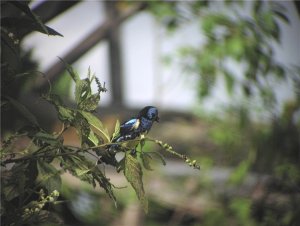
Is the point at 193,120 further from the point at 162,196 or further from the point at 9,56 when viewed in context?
the point at 9,56

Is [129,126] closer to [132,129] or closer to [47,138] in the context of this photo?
[132,129]

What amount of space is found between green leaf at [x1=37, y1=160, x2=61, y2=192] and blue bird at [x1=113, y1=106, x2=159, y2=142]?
0.10m

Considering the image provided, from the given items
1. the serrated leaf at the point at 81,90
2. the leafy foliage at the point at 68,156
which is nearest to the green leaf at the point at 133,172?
the leafy foliage at the point at 68,156

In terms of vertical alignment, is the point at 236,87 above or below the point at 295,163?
above

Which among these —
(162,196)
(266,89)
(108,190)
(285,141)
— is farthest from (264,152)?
(108,190)

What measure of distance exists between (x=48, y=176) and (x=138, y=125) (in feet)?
0.51

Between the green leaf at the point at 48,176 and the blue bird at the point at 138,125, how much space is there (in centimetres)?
10

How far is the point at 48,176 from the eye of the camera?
758mm

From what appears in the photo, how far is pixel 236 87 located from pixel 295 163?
0.47m

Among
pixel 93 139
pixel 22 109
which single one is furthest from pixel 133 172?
pixel 22 109

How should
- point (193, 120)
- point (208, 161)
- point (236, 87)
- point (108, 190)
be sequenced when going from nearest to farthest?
point (108, 190) < point (236, 87) < point (208, 161) < point (193, 120)

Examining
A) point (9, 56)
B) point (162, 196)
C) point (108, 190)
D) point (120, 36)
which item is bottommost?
point (162, 196)

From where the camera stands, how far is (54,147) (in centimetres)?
74

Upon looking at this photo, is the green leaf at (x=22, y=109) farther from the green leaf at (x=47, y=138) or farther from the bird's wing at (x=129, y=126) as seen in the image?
the bird's wing at (x=129, y=126)
